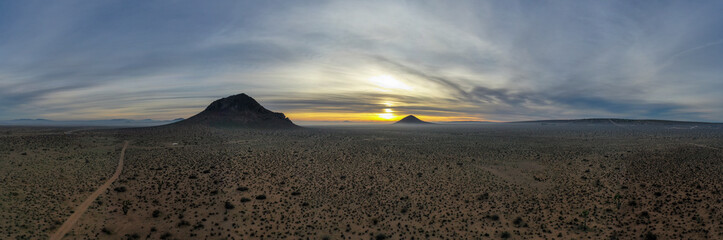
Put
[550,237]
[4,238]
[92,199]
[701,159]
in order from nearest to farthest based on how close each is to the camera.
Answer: [4,238] → [550,237] → [92,199] → [701,159]

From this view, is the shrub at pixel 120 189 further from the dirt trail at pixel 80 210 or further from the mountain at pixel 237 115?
the mountain at pixel 237 115

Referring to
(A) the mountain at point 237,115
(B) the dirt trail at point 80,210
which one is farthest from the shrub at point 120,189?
(A) the mountain at point 237,115

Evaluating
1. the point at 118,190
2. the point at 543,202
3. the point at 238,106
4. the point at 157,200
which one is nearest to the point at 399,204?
the point at 543,202

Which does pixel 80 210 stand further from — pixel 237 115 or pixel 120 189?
pixel 237 115

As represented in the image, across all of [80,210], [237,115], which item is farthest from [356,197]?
[237,115]

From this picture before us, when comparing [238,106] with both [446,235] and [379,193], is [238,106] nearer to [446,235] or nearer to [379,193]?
[379,193]
